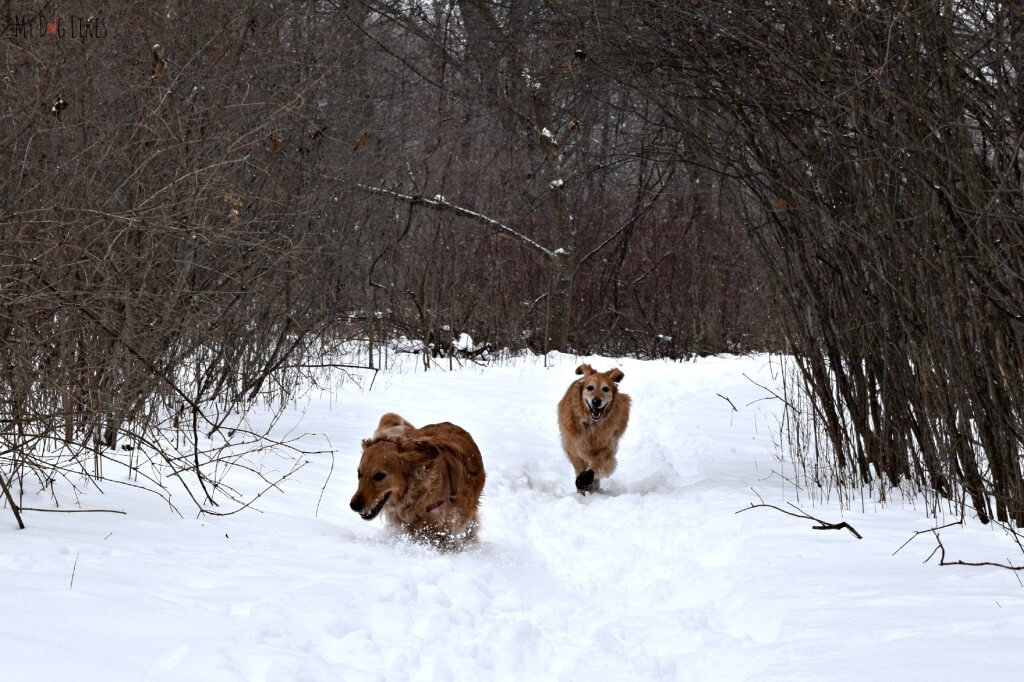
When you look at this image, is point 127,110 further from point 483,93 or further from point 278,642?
point 483,93

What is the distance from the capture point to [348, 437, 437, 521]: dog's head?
5105mm

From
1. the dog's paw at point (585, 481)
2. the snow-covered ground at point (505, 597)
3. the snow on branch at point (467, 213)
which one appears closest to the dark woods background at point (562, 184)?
the snow-covered ground at point (505, 597)

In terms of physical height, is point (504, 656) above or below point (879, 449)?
below

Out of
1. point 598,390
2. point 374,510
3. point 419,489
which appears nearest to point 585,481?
point 598,390

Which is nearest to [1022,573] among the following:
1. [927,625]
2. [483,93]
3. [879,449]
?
[927,625]

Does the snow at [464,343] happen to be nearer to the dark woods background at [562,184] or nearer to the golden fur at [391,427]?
the dark woods background at [562,184]

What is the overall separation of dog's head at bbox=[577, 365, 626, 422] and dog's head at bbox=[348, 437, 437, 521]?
124 inches

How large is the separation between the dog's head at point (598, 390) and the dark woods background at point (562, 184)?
1.61m

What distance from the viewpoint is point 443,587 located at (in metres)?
4.15

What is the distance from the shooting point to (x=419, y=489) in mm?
5371

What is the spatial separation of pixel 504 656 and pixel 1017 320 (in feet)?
9.82

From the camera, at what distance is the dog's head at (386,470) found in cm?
511

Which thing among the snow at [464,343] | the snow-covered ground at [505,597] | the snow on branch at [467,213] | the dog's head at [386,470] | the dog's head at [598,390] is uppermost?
the snow on branch at [467,213]

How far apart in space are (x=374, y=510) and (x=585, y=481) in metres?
3.09
